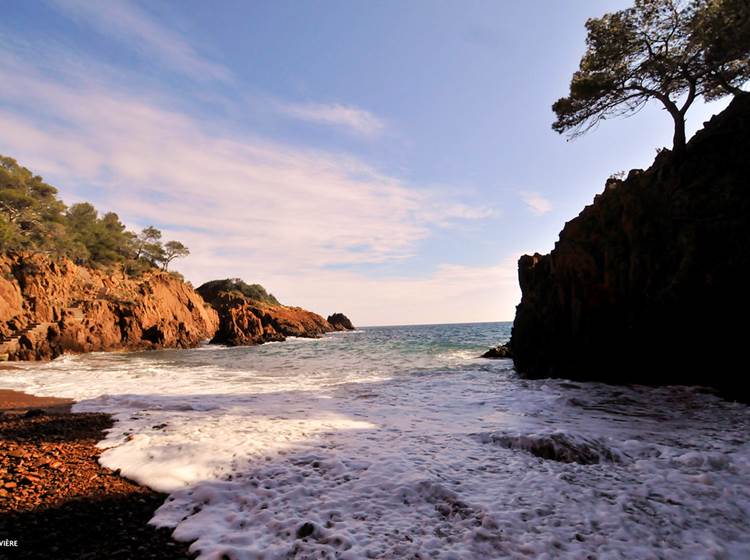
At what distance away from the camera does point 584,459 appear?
6.14 m

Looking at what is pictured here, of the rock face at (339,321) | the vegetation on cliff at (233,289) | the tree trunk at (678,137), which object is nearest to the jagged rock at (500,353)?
the tree trunk at (678,137)

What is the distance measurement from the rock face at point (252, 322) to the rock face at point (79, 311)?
4.31 meters

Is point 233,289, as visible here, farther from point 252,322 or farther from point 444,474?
point 444,474

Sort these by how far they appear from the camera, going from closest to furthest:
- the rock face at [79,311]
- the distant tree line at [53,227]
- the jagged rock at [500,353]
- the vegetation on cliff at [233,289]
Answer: the jagged rock at [500,353] < the rock face at [79,311] < the distant tree line at [53,227] < the vegetation on cliff at [233,289]

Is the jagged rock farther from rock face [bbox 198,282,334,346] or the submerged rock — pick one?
rock face [bbox 198,282,334,346]

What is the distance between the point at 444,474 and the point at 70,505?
4.59m

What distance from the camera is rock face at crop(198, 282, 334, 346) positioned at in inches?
1917

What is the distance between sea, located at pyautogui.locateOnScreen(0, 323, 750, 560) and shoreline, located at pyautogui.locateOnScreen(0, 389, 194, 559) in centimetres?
24

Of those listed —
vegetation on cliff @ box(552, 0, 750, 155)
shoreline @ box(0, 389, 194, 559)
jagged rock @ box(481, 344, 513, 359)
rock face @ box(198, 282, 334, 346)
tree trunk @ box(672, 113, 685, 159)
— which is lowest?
jagged rock @ box(481, 344, 513, 359)

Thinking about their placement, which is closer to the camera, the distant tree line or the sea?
the sea

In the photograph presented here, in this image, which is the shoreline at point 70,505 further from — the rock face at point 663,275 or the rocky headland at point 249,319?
the rocky headland at point 249,319

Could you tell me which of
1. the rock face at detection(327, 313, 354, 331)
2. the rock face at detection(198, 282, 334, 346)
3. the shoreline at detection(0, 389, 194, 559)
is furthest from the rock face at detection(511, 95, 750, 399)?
the rock face at detection(327, 313, 354, 331)

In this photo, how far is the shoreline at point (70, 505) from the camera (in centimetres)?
354

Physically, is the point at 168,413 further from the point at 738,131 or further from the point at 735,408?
the point at 738,131
